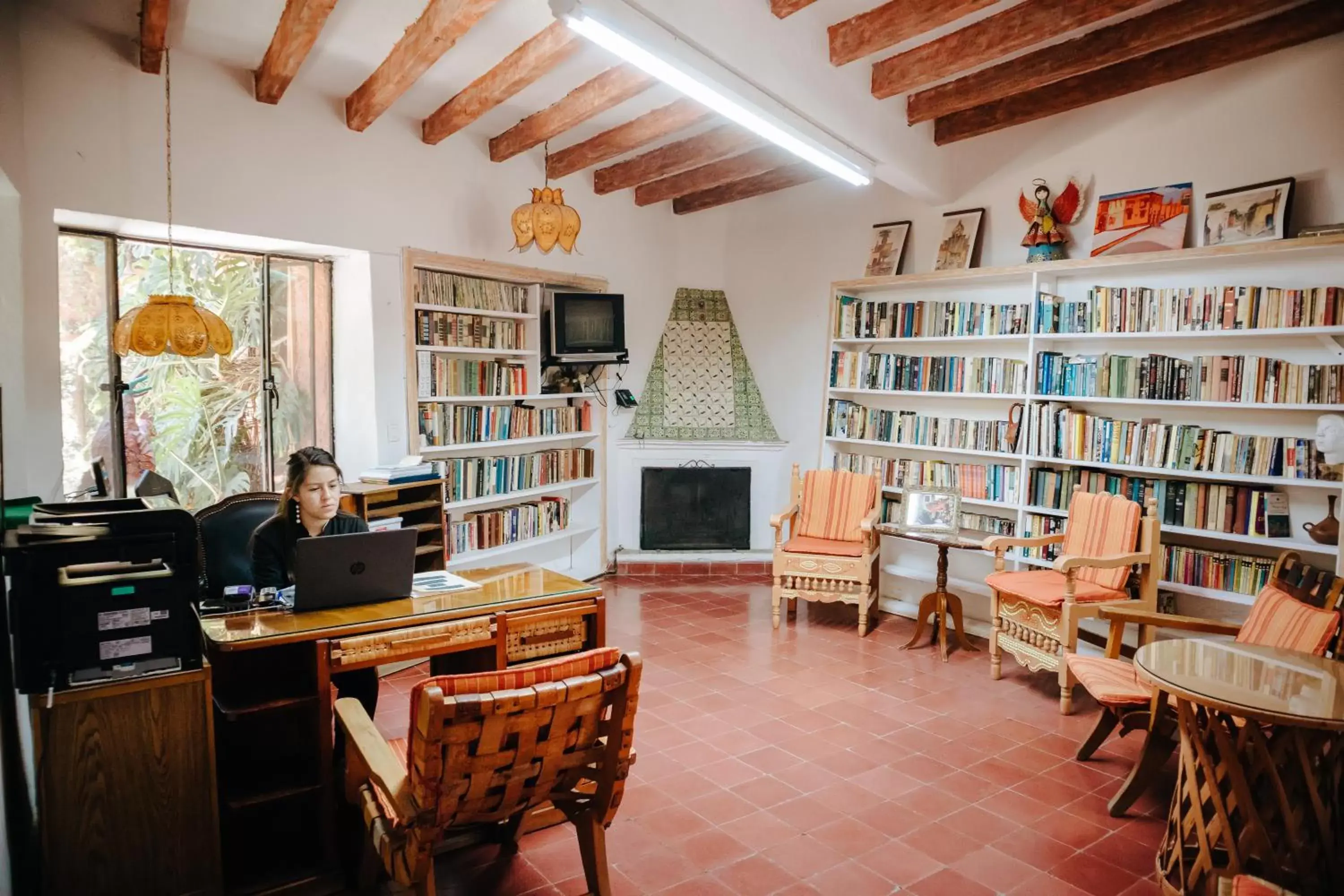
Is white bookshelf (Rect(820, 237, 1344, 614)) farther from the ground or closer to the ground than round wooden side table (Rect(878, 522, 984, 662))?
farther from the ground

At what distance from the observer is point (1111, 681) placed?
333cm

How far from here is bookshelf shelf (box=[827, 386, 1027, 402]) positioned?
515 centimetres

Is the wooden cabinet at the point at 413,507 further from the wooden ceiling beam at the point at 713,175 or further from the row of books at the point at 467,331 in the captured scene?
the wooden ceiling beam at the point at 713,175

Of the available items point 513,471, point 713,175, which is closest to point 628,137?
point 713,175

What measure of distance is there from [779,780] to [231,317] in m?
3.76

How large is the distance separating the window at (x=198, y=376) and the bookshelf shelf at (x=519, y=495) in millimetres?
900

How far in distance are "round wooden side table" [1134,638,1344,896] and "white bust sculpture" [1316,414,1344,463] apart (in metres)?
1.60

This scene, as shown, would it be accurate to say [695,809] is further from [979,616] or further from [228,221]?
[228,221]

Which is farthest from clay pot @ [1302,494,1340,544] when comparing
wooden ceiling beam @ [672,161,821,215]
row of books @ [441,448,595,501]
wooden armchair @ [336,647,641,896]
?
row of books @ [441,448,595,501]

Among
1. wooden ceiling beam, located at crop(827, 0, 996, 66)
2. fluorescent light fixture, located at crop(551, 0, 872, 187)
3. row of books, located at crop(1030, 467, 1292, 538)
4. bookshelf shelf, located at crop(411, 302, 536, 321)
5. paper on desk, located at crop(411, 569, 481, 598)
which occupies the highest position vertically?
wooden ceiling beam, located at crop(827, 0, 996, 66)

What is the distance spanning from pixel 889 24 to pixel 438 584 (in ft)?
10.2

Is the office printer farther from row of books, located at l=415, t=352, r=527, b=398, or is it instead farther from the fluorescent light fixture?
row of books, located at l=415, t=352, r=527, b=398

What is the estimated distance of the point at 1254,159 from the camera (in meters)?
4.33

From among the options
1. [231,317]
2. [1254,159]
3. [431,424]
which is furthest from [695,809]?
[1254,159]
